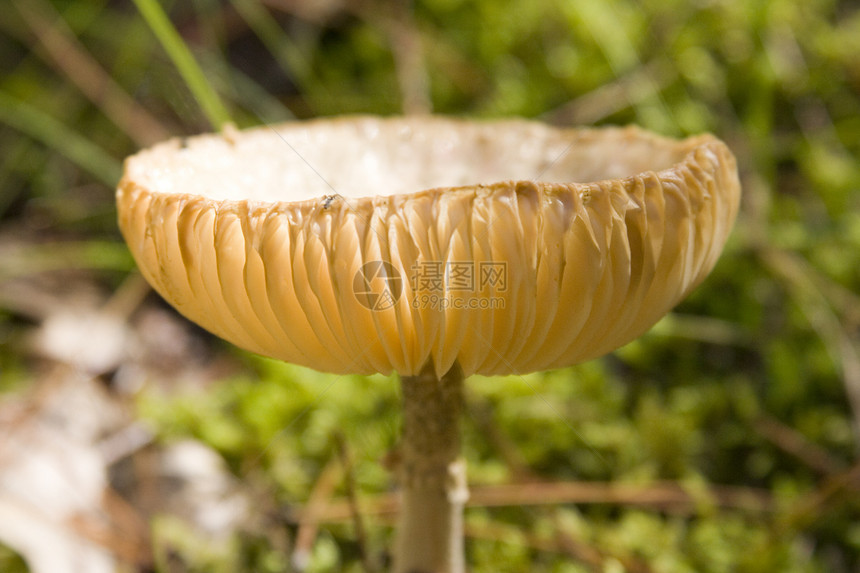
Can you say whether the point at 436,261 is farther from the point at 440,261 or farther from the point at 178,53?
the point at 178,53

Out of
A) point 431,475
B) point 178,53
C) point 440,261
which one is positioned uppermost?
point 178,53

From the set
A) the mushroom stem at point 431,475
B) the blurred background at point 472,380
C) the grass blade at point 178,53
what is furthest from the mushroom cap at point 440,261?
the grass blade at point 178,53

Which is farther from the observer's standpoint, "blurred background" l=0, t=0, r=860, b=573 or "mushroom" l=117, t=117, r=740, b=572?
"blurred background" l=0, t=0, r=860, b=573

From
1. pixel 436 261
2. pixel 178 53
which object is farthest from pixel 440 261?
pixel 178 53

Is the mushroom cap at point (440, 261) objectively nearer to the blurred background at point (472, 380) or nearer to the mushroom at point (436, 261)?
the mushroom at point (436, 261)

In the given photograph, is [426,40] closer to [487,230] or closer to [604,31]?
[604,31]

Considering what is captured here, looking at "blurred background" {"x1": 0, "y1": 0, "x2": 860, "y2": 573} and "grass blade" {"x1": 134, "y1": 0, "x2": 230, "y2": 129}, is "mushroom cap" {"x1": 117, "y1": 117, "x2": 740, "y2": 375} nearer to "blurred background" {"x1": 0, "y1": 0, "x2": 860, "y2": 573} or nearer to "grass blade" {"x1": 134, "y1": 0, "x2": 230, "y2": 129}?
"blurred background" {"x1": 0, "y1": 0, "x2": 860, "y2": 573}

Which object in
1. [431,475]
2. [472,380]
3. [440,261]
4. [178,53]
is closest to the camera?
[440,261]

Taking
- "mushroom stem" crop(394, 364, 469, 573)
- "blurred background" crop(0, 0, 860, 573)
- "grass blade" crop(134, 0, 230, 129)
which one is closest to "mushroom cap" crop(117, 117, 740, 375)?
"mushroom stem" crop(394, 364, 469, 573)
